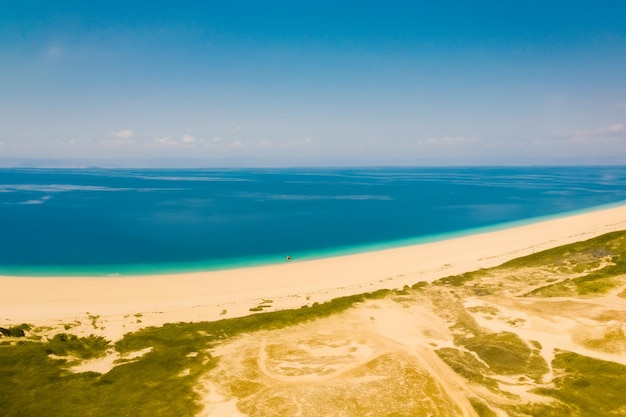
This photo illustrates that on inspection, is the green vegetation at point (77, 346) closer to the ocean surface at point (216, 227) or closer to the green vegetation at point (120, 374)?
the green vegetation at point (120, 374)

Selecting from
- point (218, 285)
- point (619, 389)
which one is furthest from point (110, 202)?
point (619, 389)

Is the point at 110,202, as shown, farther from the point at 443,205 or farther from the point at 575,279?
the point at 575,279

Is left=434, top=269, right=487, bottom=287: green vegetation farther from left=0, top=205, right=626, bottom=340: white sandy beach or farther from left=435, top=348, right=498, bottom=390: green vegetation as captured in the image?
left=435, top=348, right=498, bottom=390: green vegetation

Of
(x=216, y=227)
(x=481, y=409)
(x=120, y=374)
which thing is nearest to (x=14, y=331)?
(x=120, y=374)

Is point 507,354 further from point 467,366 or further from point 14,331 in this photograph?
point 14,331

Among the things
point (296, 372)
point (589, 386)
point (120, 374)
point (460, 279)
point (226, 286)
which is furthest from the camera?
point (226, 286)

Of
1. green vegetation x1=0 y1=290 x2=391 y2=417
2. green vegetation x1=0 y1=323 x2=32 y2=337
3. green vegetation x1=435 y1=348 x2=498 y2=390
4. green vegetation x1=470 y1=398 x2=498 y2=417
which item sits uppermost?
green vegetation x1=0 y1=323 x2=32 y2=337

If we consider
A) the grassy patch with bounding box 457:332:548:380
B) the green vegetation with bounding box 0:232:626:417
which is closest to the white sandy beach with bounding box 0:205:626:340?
the green vegetation with bounding box 0:232:626:417

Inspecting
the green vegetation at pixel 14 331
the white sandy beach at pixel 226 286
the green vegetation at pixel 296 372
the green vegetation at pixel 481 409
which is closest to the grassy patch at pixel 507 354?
the green vegetation at pixel 296 372
